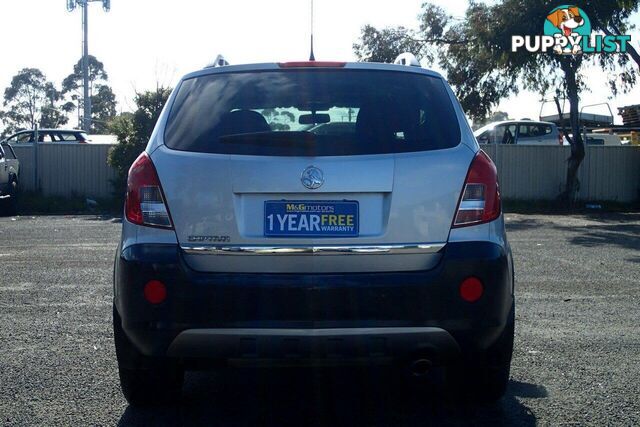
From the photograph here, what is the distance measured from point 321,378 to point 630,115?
3411 cm

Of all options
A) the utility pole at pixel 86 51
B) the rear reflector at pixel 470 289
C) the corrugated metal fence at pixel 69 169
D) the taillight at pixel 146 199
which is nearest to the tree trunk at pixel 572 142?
the corrugated metal fence at pixel 69 169

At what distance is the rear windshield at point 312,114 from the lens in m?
4.18

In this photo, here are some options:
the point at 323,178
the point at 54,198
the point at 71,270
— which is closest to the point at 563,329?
the point at 323,178

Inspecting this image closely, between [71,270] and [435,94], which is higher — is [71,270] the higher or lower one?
the lower one

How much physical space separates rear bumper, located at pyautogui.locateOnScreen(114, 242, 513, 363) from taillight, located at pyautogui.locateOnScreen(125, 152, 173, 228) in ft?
0.49

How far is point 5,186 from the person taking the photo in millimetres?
20641

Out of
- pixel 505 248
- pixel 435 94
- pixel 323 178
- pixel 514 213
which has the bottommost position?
pixel 514 213

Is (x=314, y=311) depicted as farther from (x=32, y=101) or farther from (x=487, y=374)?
(x=32, y=101)

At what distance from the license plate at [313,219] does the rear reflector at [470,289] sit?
0.54m

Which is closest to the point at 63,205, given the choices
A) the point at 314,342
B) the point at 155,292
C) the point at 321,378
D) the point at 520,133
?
the point at 520,133

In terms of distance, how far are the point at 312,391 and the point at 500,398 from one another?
3.53 feet

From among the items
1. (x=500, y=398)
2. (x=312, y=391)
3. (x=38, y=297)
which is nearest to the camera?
(x=500, y=398)

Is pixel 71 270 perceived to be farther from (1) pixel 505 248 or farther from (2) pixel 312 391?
(1) pixel 505 248

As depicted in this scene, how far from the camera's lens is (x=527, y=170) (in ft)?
78.8
